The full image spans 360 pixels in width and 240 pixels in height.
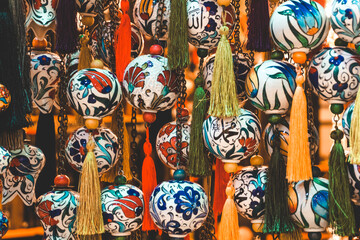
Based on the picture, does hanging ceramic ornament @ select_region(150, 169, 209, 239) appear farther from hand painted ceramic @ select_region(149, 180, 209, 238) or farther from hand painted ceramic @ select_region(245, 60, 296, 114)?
hand painted ceramic @ select_region(245, 60, 296, 114)

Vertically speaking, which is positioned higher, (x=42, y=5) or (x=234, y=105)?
(x=42, y=5)

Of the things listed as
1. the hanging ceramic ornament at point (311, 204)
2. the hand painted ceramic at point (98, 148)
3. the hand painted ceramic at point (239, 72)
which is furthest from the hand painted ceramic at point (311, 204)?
the hand painted ceramic at point (98, 148)

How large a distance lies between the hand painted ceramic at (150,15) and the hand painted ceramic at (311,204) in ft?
1.21

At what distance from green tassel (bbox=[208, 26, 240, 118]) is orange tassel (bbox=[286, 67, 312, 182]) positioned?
3.8 inches

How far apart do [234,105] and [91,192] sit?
0.96 ft

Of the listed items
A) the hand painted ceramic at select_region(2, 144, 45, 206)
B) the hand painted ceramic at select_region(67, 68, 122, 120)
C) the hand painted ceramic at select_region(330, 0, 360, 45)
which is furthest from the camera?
the hand painted ceramic at select_region(2, 144, 45, 206)

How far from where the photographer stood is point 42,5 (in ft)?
4.01

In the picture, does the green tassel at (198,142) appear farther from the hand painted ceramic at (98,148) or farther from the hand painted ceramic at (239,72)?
the hand painted ceramic at (98,148)

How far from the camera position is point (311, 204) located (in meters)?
1.08

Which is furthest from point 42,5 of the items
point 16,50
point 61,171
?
point 61,171

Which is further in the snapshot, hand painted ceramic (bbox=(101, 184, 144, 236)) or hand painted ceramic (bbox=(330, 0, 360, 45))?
hand painted ceramic (bbox=(101, 184, 144, 236))

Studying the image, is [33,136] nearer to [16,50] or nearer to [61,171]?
[61,171]

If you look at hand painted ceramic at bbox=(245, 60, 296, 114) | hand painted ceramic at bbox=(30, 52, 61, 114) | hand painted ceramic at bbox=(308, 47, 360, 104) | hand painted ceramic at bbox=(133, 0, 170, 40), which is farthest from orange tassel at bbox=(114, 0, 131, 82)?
hand painted ceramic at bbox=(308, 47, 360, 104)

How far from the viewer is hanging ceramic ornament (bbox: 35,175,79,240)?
3.93ft
